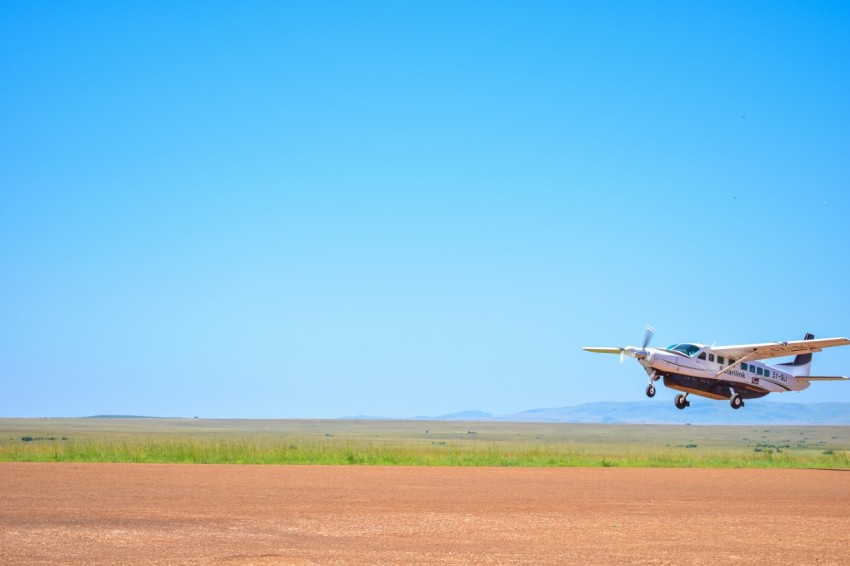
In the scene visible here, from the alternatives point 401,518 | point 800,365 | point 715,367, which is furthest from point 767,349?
point 401,518

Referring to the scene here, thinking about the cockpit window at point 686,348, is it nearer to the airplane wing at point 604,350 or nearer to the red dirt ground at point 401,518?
the airplane wing at point 604,350

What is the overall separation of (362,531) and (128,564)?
6024mm

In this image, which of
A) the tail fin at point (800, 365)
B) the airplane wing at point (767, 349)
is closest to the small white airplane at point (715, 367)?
the airplane wing at point (767, 349)

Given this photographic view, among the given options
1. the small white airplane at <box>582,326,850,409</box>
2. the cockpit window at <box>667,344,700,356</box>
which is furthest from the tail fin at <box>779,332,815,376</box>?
the cockpit window at <box>667,344,700,356</box>

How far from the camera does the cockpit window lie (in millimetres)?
51344

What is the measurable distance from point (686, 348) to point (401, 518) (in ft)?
102

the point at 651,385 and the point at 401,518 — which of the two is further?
the point at 651,385

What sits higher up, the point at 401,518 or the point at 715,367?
the point at 715,367

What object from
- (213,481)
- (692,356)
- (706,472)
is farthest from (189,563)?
(692,356)

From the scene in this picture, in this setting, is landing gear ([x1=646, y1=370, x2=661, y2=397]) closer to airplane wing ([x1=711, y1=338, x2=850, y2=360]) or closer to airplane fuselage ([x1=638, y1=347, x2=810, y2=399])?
airplane fuselage ([x1=638, y1=347, x2=810, y2=399])

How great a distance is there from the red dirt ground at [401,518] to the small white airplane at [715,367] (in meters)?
13.2

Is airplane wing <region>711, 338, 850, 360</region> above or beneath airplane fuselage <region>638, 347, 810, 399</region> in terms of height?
Answer: above

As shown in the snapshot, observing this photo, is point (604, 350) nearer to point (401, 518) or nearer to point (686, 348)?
point (686, 348)

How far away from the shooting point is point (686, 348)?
51.5m
